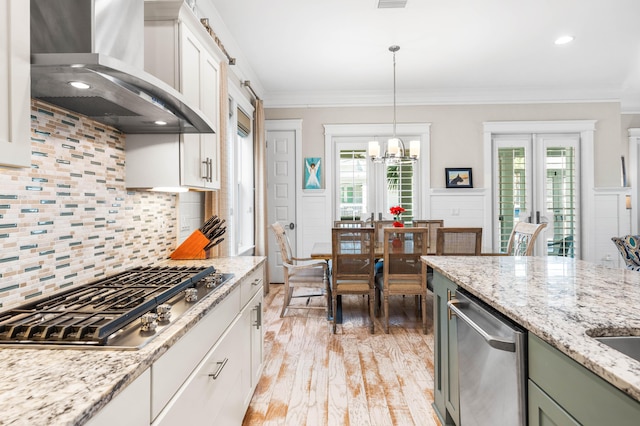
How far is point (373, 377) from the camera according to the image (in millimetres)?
2406

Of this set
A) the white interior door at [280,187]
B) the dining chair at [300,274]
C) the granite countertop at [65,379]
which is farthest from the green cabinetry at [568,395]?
the white interior door at [280,187]

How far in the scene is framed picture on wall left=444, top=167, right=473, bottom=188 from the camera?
16.6ft

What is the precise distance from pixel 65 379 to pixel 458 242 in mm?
2946

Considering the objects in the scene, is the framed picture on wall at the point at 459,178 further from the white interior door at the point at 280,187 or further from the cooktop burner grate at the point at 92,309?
the cooktop burner grate at the point at 92,309

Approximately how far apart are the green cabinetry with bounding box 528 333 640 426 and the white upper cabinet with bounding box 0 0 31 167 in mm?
1364

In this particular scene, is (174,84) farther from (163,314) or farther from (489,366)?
(489,366)

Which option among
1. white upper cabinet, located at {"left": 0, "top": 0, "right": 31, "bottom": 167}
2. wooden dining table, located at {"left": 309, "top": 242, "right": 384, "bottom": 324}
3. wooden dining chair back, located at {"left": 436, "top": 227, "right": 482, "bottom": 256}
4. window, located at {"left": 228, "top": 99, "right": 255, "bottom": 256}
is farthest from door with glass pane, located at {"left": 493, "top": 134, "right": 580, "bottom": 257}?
white upper cabinet, located at {"left": 0, "top": 0, "right": 31, "bottom": 167}

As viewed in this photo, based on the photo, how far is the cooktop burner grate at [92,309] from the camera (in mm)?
880

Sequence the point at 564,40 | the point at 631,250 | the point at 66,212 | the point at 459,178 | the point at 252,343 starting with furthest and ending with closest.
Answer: the point at 459,178 < the point at 631,250 < the point at 564,40 < the point at 252,343 < the point at 66,212

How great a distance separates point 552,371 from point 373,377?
1703 mm

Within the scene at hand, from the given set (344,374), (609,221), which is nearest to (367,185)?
(344,374)

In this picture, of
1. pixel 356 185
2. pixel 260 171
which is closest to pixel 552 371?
pixel 260 171

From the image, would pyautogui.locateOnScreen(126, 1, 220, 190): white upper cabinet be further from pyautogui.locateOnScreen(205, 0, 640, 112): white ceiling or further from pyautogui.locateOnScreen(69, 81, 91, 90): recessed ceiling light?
pyautogui.locateOnScreen(205, 0, 640, 112): white ceiling

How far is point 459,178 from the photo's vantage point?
5074 mm
